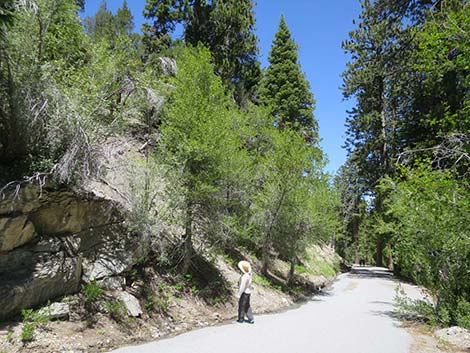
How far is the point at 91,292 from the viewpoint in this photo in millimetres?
7273

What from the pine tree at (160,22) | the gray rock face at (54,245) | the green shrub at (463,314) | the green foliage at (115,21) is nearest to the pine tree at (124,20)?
the green foliage at (115,21)

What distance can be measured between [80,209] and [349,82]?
2153cm

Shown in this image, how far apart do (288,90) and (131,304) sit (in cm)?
2273

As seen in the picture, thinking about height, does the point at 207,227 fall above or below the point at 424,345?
above

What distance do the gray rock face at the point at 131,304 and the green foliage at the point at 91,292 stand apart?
641 millimetres

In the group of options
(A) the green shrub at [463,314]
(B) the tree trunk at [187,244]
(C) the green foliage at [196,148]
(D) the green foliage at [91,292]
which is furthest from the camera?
(B) the tree trunk at [187,244]

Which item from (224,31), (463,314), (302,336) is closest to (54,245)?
(302,336)

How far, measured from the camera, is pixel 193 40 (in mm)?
21750

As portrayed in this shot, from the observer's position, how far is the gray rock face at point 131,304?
305 inches

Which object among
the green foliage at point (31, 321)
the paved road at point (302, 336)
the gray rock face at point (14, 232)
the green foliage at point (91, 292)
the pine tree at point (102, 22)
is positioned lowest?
the paved road at point (302, 336)

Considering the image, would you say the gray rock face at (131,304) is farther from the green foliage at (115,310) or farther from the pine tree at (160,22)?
the pine tree at (160,22)

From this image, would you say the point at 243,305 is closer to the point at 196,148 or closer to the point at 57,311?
the point at 57,311

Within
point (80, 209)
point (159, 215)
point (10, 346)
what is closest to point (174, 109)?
point (159, 215)

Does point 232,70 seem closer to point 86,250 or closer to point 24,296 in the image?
point 86,250
